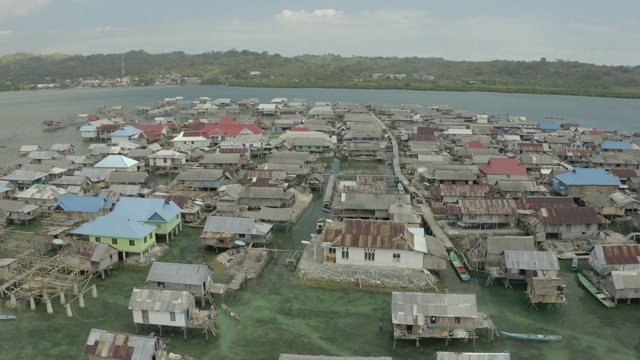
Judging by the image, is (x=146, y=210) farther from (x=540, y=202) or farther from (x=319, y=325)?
(x=540, y=202)

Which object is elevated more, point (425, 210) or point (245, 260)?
point (425, 210)

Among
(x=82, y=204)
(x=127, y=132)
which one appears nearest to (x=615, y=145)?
(x=82, y=204)

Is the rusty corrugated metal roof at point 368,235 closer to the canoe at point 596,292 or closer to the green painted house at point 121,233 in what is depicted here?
the canoe at point 596,292

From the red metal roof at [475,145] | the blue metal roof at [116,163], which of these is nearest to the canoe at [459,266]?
the red metal roof at [475,145]

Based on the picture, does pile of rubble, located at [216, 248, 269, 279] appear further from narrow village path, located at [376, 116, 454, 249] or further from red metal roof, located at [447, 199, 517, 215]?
red metal roof, located at [447, 199, 517, 215]

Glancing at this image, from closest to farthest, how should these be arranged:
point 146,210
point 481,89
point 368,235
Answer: point 368,235 < point 146,210 < point 481,89

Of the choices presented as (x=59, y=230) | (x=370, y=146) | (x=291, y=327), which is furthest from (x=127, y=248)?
(x=370, y=146)
